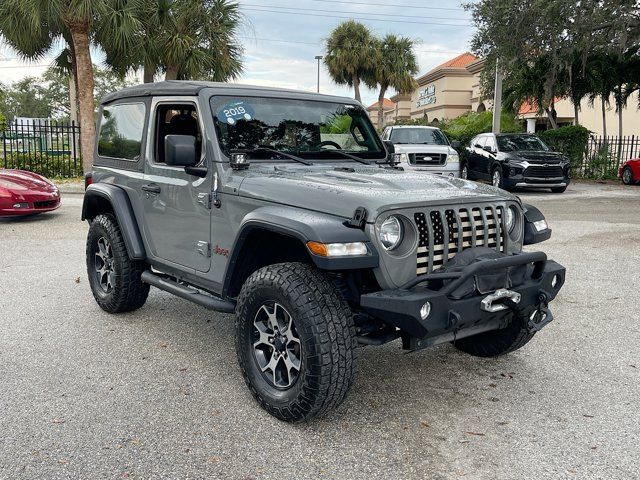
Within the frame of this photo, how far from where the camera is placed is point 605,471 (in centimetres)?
304

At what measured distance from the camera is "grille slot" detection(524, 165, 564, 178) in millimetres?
16469

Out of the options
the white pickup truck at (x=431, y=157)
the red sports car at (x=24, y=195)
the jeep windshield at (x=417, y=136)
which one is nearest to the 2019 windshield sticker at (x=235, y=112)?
the red sports car at (x=24, y=195)

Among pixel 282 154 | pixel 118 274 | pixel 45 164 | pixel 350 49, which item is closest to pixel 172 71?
pixel 45 164

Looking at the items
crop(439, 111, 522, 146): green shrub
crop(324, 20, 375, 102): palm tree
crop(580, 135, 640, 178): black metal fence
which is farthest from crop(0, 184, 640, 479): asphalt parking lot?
crop(324, 20, 375, 102): palm tree

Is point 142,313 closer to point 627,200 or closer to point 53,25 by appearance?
point 627,200

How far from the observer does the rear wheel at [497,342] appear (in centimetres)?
427

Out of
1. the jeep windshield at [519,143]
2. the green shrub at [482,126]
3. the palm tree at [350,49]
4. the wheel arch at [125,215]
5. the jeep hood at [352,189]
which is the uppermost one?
the palm tree at [350,49]

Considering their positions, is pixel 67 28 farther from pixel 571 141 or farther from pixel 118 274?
pixel 571 141

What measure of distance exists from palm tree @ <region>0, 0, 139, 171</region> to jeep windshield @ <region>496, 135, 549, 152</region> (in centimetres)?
1108

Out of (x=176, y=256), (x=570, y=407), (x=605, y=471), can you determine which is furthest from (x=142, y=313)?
(x=605, y=471)

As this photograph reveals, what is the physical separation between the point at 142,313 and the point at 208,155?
2123 millimetres

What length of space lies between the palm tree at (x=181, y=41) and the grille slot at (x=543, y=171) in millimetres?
10490

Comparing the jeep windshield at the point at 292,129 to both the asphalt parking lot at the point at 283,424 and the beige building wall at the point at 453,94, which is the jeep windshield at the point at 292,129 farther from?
the beige building wall at the point at 453,94

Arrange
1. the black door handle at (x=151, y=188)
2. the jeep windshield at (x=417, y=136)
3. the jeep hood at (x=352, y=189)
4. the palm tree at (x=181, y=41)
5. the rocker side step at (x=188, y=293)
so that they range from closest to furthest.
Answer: the jeep hood at (x=352, y=189)
the rocker side step at (x=188, y=293)
the black door handle at (x=151, y=188)
the jeep windshield at (x=417, y=136)
the palm tree at (x=181, y=41)
